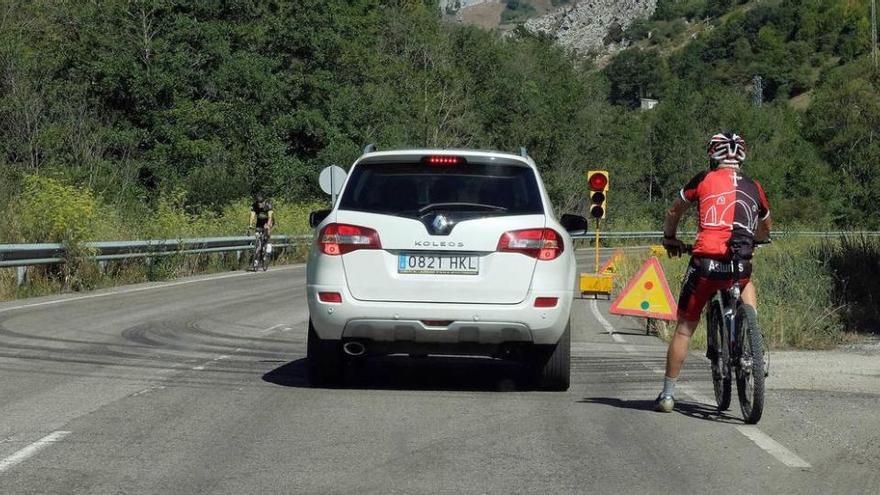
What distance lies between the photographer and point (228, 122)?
181 ft

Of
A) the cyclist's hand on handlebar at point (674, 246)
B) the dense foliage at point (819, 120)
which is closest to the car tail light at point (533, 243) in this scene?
the cyclist's hand on handlebar at point (674, 246)

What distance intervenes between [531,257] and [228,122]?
1839 inches

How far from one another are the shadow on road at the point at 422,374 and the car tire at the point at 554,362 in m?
0.33

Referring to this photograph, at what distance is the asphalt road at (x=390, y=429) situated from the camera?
6.63 metres

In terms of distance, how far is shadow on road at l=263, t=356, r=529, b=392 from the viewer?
1051cm

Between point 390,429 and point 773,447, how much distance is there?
7.37 feet

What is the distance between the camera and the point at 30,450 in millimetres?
7289

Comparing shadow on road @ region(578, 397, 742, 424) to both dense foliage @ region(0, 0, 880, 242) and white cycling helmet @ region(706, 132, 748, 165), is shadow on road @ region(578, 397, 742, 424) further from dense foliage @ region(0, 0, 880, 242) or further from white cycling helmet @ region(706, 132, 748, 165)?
dense foliage @ region(0, 0, 880, 242)

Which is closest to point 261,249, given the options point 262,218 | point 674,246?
point 262,218

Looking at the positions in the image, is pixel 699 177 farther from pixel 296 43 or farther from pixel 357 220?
pixel 296 43

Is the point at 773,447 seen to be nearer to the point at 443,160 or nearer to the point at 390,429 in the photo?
the point at 390,429

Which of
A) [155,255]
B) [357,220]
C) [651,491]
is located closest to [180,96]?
[155,255]

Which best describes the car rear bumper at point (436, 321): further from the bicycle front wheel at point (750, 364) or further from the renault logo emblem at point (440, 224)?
the bicycle front wheel at point (750, 364)

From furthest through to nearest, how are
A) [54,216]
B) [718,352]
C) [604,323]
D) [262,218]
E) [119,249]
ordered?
[262,218] < [119,249] < [54,216] < [604,323] < [718,352]
